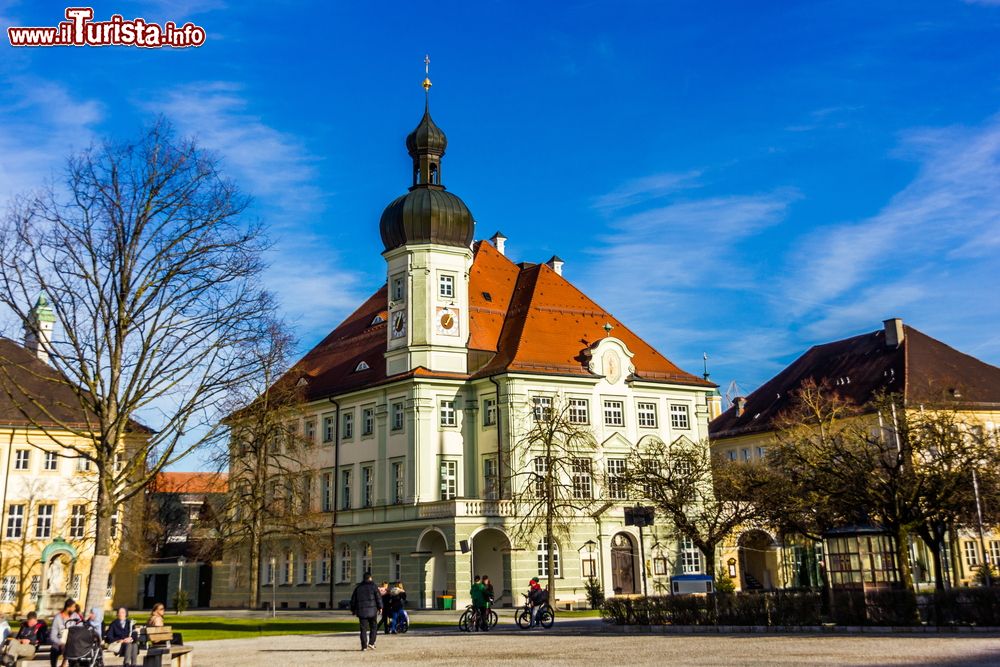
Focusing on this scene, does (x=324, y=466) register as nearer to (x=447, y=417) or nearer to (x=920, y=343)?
(x=447, y=417)

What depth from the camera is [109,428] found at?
91.0ft

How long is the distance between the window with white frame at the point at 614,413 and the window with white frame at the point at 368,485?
41.1 feet

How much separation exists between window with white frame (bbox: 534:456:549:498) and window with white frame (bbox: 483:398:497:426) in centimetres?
327

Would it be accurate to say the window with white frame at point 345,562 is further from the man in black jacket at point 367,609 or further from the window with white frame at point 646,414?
the man in black jacket at point 367,609

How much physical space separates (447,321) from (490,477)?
8373 mm

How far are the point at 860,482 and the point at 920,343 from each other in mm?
43472

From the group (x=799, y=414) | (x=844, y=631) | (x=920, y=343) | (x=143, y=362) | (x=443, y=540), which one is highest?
(x=920, y=343)

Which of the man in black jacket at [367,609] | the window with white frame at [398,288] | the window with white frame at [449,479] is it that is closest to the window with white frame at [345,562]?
the window with white frame at [449,479]

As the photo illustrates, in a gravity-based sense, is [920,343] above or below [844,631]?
above

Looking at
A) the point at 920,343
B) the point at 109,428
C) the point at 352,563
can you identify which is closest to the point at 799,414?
the point at 920,343

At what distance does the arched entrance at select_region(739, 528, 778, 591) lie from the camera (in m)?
56.7

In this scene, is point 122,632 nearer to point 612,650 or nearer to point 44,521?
point 612,650

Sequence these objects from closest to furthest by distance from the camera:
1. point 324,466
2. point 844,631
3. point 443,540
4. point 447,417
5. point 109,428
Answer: point 844,631
point 109,428
point 443,540
point 447,417
point 324,466

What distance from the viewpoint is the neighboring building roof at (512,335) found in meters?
54.1
